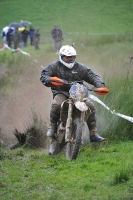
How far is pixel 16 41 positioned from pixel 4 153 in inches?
989

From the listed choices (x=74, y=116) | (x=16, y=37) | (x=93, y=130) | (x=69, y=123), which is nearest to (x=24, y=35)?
(x=16, y=37)

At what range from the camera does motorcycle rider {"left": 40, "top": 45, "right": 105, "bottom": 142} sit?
10.3 meters

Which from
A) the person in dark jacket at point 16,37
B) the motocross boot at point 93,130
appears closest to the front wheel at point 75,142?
the motocross boot at point 93,130

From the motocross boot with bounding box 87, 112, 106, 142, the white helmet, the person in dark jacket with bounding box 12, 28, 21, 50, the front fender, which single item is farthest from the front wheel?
the person in dark jacket with bounding box 12, 28, 21, 50

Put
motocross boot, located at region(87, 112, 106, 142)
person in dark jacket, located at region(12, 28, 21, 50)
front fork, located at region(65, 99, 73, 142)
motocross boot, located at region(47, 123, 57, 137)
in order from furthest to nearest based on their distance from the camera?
person in dark jacket, located at region(12, 28, 21, 50) < motocross boot, located at region(47, 123, 57, 137) < motocross boot, located at region(87, 112, 106, 142) < front fork, located at region(65, 99, 73, 142)

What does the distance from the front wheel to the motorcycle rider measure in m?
0.56

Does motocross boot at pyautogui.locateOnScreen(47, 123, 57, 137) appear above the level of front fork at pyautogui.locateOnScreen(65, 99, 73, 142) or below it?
below

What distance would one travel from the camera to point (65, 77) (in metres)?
10.5

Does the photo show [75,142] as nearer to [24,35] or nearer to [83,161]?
[83,161]

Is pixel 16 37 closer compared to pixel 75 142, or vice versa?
pixel 75 142

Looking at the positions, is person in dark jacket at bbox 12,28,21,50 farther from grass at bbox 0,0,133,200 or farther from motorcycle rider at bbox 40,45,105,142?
motorcycle rider at bbox 40,45,105,142

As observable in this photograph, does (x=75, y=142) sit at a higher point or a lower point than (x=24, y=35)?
higher

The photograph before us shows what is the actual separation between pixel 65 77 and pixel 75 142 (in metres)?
1.51

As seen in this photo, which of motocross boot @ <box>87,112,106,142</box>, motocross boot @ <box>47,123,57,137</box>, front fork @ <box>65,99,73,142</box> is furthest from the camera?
motocross boot @ <box>47,123,57,137</box>
